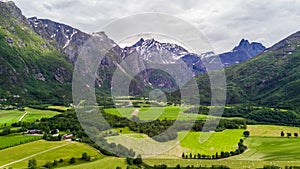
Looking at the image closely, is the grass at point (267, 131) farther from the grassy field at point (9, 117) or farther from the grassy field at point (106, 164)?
the grassy field at point (9, 117)

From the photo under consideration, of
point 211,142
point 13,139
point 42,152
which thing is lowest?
point 42,152

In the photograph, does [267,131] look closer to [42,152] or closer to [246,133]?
[246,133]

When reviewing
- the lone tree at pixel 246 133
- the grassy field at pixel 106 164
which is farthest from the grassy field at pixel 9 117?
the lone tree at pixel 246 133

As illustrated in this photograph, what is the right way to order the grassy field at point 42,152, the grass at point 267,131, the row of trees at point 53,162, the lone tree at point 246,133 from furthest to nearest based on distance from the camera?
1. the grass at point 267,131
2. the lone tree at point 246,133
3. the grassy field at point 42,152
4. the row of trees at point 53,162

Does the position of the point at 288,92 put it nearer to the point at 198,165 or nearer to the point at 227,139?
the point at 227,139

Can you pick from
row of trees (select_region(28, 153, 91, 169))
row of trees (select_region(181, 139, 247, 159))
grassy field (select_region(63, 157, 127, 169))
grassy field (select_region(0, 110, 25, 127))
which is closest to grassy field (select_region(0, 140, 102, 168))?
row of trees (select_region(28, 153, 91, 169))

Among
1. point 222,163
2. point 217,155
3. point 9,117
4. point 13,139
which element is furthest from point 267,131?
point 9,117
